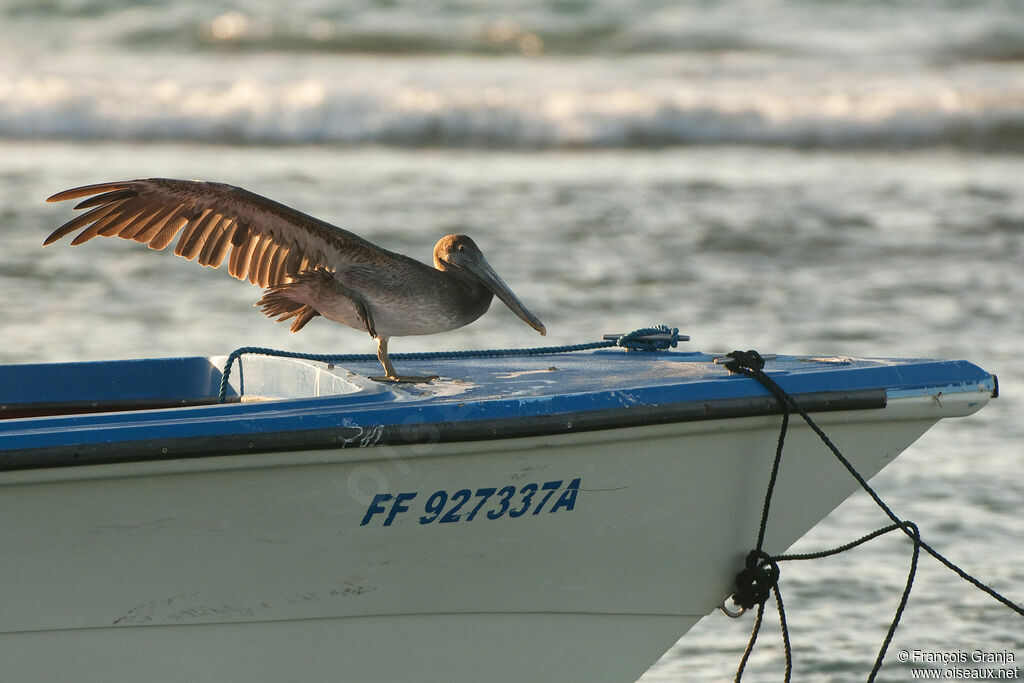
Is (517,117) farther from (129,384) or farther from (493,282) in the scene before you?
(493,282)

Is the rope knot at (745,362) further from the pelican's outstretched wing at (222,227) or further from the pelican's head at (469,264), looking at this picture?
the pelican's outstretched wing at (222,227)

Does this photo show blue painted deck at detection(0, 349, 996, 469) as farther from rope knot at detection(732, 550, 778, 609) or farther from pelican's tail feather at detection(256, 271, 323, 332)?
rope knot at detection(732, 550, 778, 609)

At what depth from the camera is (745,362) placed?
3703 millimetres

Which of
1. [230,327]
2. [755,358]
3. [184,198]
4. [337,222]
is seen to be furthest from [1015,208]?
[184,198]

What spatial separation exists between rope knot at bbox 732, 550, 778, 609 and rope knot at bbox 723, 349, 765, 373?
0.49 metres

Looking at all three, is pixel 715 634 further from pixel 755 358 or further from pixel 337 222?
pixel 337 222

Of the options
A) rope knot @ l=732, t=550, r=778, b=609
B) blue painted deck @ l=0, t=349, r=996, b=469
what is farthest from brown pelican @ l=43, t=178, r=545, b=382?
rope knot @ l=732, t=550, r=778, b=609

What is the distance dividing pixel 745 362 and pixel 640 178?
29.0 feet

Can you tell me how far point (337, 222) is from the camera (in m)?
10.1

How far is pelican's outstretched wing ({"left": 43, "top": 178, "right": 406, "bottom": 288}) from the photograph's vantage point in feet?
11.5

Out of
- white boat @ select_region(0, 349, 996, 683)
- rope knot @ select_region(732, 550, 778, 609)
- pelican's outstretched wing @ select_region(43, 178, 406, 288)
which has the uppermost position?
pelican's outstretched wing @ select_region(43, 178, 406, 288)

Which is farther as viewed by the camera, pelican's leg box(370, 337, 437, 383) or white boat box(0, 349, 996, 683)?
pelican's leg box(370, 337, 437, 383)

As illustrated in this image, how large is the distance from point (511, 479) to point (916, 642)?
174 cm

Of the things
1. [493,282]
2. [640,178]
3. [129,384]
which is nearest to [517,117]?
[640,178]
